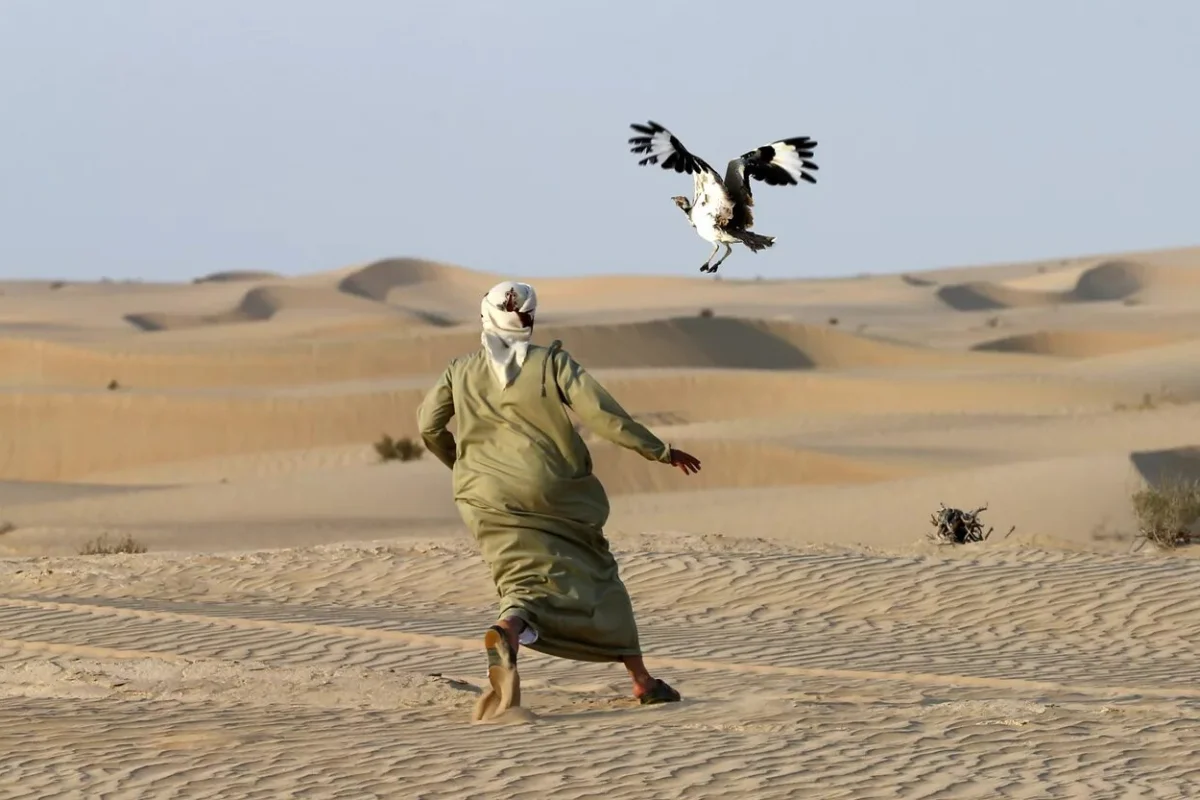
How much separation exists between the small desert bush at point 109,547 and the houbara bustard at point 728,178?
10971mm

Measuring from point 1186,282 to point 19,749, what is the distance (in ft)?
293

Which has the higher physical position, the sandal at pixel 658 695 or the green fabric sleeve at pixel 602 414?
the green fabric sleeve at pixel 602 414

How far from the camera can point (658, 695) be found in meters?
8.50

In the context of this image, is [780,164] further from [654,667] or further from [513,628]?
[654,667]

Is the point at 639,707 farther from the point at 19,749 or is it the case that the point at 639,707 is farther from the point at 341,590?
the point at 341,590

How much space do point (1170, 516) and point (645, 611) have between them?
6439mm

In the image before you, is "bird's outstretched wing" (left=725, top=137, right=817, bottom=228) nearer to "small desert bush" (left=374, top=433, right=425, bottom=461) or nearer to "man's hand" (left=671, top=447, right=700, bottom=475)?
"man's hand" (left=671, top=447, right=700, bottom=475)

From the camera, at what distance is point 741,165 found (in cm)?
748

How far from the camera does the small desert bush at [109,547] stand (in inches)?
727

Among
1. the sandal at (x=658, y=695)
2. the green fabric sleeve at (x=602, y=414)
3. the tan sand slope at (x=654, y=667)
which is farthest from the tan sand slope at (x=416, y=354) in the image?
the green fabric sleeve at (x=602, y=414)

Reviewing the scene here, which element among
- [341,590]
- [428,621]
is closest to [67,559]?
[341,590]

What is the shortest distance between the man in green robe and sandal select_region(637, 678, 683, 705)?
532 mm

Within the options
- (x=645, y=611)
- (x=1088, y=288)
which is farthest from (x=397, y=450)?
(x=1088, y=288)

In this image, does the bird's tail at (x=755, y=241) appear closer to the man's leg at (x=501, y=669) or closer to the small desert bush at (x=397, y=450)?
the man's leg at (x=501, y=669)
